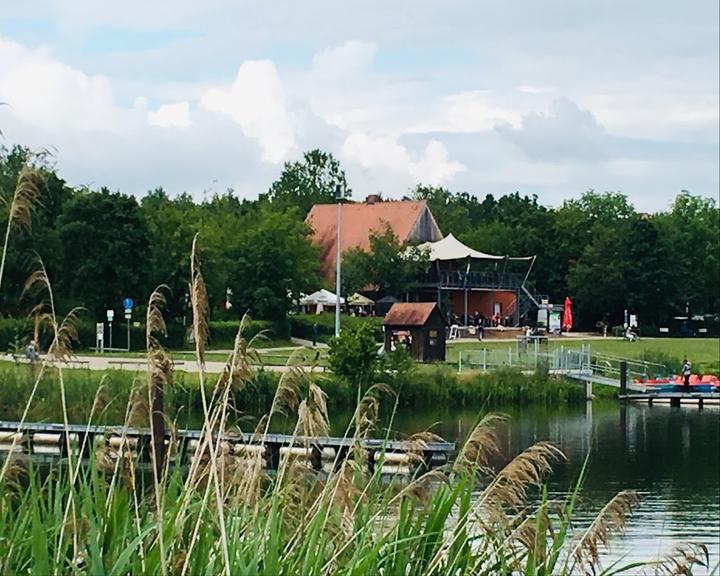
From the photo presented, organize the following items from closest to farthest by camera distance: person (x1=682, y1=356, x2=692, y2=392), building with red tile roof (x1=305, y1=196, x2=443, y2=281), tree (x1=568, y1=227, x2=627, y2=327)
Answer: person (x1=682, y1=356, x2=692, y2=392)
tree (x1=568, y1=227, x2=627, y2=327)
building with red tile roof (x1=305, y1=196, x2=443, y2=281)

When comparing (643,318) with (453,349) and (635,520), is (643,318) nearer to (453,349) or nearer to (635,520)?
(453,349)

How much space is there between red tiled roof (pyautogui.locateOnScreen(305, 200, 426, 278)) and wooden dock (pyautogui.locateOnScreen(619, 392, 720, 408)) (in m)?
32.5

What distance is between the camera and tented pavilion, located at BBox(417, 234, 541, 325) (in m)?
72.4

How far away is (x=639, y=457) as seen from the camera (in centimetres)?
3195

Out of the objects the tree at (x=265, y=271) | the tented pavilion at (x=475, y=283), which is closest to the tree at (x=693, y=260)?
the tented pavilion at (x=475, y=283)

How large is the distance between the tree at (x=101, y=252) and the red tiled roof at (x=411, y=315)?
966 cm

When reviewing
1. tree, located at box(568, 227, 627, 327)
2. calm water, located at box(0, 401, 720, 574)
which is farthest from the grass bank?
tree, located at box(568, 227, 627, 327)

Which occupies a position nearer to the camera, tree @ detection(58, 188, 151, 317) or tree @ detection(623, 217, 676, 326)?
tree @ detection(58, 188, 151, 317)

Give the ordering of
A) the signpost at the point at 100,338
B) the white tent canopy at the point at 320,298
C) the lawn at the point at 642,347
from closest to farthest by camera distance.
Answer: the signpost at the point at 100,338, the lawn at the point at 642,347, the white tent canopy at the point at 320,298

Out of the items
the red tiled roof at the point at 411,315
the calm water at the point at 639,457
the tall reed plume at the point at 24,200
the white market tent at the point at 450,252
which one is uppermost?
the white market tent at the point at 450,252

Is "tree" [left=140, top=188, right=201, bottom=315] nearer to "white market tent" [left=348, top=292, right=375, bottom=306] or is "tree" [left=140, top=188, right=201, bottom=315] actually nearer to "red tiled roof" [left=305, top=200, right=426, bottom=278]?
"white market tent" [left=348, top=292, right=375, bottom=306]

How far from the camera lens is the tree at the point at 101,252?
50969mm

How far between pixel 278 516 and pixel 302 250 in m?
59.9

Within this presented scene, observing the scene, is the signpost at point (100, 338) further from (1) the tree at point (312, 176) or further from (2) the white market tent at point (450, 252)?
(1) the tree at point (312, 176)
